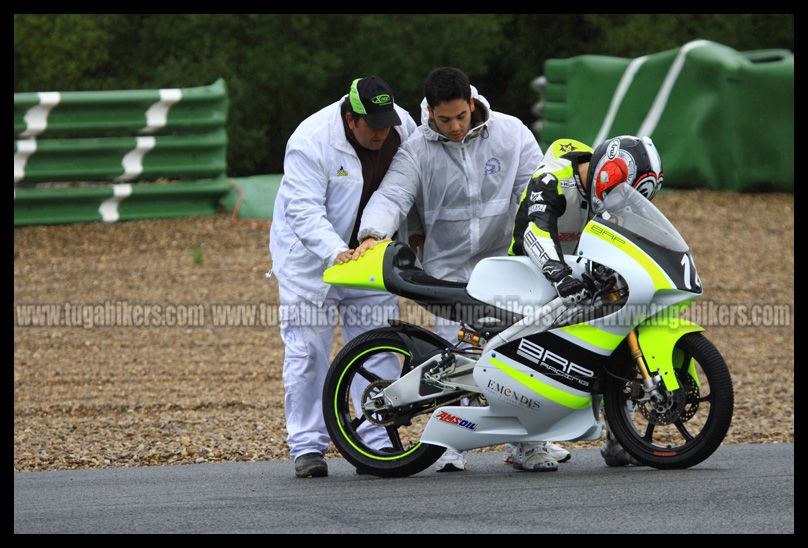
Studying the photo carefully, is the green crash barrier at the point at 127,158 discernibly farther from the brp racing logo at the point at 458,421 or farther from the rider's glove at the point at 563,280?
the rider's glove at the point at 563,280

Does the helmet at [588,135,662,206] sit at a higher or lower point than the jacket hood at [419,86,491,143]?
lower

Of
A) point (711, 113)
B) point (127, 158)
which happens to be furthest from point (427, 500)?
point (711, 113)

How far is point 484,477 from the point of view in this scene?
654 cm

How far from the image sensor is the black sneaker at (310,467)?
6.75 meters

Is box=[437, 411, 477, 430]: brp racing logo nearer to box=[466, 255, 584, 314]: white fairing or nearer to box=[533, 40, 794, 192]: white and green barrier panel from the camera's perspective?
box=[466, 255, 584, 314]: white fairing

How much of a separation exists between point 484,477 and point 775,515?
5.39 feet

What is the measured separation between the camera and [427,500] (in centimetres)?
581

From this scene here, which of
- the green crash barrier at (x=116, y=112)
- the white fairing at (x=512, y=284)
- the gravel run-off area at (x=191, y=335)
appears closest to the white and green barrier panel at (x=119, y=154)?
the green crash barrier at (x=116, y=112)

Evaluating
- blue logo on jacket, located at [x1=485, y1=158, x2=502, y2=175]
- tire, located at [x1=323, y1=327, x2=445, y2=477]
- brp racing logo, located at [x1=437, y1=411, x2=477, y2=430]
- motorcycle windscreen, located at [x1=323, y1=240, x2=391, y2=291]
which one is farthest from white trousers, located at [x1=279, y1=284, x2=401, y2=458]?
blue logo on jacket, located at [x1=485, y1=158, x2=502, y2=175]

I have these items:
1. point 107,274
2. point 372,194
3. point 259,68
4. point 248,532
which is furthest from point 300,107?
point 248,532

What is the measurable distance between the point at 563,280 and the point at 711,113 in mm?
10848

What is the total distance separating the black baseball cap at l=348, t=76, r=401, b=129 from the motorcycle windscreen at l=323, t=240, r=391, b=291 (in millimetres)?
598

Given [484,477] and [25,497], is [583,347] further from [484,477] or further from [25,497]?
[25,497]

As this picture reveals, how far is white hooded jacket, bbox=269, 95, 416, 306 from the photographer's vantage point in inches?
263
